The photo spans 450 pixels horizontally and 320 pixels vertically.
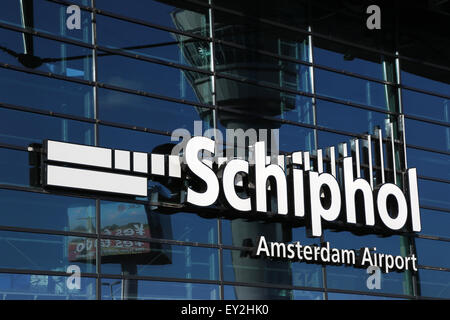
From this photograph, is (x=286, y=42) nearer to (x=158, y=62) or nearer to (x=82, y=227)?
(x=158, y=62)

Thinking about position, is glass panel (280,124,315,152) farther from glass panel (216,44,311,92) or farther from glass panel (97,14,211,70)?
glass panel (97,14,211,70)

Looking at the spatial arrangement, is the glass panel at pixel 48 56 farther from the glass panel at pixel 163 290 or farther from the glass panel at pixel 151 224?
the glass panel at pixel 163 290

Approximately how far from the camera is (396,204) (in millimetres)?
26156

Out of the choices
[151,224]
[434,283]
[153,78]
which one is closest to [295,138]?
[153,78]

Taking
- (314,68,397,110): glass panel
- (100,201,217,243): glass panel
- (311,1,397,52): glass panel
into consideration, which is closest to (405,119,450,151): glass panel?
(314,68,397,110): glass panel

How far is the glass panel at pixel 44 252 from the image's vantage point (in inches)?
813

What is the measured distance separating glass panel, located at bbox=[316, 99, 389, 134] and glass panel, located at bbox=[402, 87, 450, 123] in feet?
3.51

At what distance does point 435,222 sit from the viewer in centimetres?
2848

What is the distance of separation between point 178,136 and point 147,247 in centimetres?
282

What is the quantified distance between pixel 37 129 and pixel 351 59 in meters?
10.2

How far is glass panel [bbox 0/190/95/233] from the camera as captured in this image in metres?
20.9

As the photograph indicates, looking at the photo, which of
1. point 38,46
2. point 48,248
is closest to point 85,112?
point 38,46

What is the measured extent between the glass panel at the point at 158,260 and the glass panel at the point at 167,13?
5.48 meters

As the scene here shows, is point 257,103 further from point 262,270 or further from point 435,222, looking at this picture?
point 435,222
